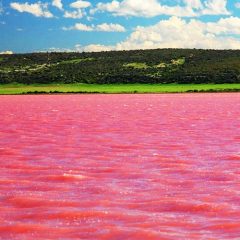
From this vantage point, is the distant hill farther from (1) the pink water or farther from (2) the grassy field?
(1) the pink water

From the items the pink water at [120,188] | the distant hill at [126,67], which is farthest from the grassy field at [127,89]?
the pink water at [120,188]

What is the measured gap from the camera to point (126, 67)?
132m

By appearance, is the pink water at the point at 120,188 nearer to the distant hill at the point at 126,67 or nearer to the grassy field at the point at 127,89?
the grassy field at the point at 127,89

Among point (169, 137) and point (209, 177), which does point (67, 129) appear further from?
point (209, 177)

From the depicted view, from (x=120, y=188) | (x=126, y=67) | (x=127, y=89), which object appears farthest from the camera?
(x=126, y=67)

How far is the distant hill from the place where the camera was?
111562 millimetres

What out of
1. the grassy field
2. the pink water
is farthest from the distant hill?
the pink water

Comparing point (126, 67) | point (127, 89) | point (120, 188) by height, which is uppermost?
point (126, 67)

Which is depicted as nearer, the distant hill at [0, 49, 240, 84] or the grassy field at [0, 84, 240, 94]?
the grassy field at [0, 84, 240, 94]

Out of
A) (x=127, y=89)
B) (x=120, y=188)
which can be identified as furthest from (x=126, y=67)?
(x=120, y=188)

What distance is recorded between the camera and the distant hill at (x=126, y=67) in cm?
11156

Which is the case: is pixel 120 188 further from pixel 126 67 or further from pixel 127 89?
pixel 126 67

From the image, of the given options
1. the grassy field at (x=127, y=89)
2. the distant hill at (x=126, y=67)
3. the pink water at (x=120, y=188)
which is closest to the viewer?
the pink water at (x=120, y=188)

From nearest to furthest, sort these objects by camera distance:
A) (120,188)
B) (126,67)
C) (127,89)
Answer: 1. (120,188)
2. (127,89)
3. (126,67)
